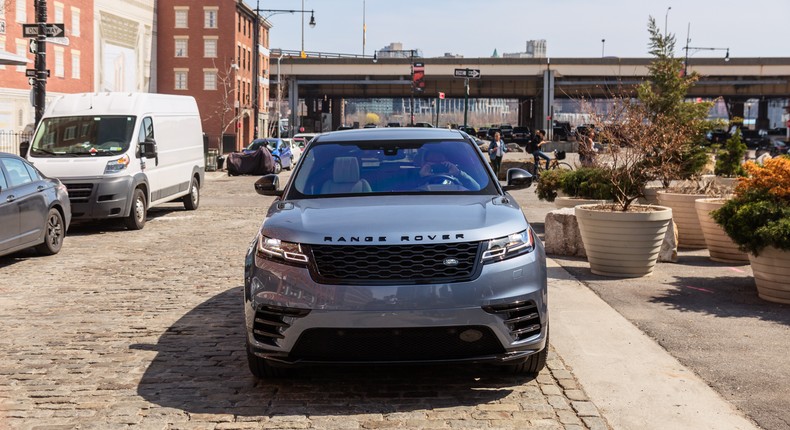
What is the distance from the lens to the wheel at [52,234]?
1309 centimetres

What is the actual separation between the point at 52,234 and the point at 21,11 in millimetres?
39508

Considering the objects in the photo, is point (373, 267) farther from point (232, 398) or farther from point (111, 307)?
point (111, 307)

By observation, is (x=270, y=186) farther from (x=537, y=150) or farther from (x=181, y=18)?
(x=181, y=18)

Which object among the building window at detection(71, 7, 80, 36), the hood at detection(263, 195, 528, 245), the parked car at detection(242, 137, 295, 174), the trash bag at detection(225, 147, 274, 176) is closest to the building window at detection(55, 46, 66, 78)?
the building window at detection(71, 7, 80, 36)

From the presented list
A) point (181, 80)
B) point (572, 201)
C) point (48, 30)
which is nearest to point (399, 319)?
point (572, 201)

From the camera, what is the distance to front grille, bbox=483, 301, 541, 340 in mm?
5547

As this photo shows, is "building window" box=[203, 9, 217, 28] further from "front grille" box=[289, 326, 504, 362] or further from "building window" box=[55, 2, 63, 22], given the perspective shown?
"front grille" box=[289, 326, 504, 362]

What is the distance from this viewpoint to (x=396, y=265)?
553 centimetres

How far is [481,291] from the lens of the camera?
5.48 m

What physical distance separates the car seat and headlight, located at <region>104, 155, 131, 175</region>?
1013 centimetres

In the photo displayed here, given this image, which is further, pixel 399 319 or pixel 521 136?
pixel 521 136

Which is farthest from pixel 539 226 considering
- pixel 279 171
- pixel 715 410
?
pixel 279 171

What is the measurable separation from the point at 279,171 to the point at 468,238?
119ft

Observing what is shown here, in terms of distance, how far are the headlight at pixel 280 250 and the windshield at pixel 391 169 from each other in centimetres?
100
